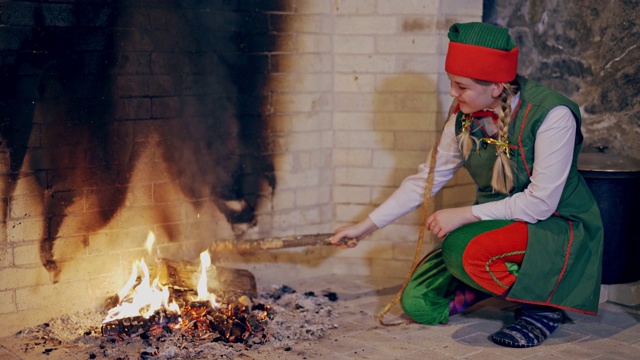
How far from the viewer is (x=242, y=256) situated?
5777 mm

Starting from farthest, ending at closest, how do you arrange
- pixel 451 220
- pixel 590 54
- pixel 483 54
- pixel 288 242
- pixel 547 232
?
pixel 590 54
pixel 288 242
pixel 451 220
pixel 547 232
pixel 483 54

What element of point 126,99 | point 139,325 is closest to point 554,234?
point 139,325

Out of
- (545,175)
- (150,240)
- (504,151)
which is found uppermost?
(504,151)

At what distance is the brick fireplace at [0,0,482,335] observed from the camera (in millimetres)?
4793

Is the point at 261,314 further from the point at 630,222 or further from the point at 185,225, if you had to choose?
the point at 630,222

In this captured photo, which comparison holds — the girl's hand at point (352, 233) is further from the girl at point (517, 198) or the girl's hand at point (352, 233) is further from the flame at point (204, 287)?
the flame at point (204, 287)

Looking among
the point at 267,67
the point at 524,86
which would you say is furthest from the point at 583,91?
the point at 267,67

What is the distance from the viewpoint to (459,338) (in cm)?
462

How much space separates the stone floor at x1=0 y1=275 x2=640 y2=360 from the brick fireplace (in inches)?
27.2

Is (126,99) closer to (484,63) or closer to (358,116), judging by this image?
(358,116)

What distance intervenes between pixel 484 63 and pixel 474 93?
0.17m

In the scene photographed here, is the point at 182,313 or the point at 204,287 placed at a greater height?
the point at 204,287

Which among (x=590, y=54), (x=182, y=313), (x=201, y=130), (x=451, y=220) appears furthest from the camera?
(x=590, y=54)

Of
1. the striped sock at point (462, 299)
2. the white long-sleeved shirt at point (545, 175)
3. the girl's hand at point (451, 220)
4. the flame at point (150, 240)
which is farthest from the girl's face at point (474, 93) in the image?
the flame at point (150, 240)
